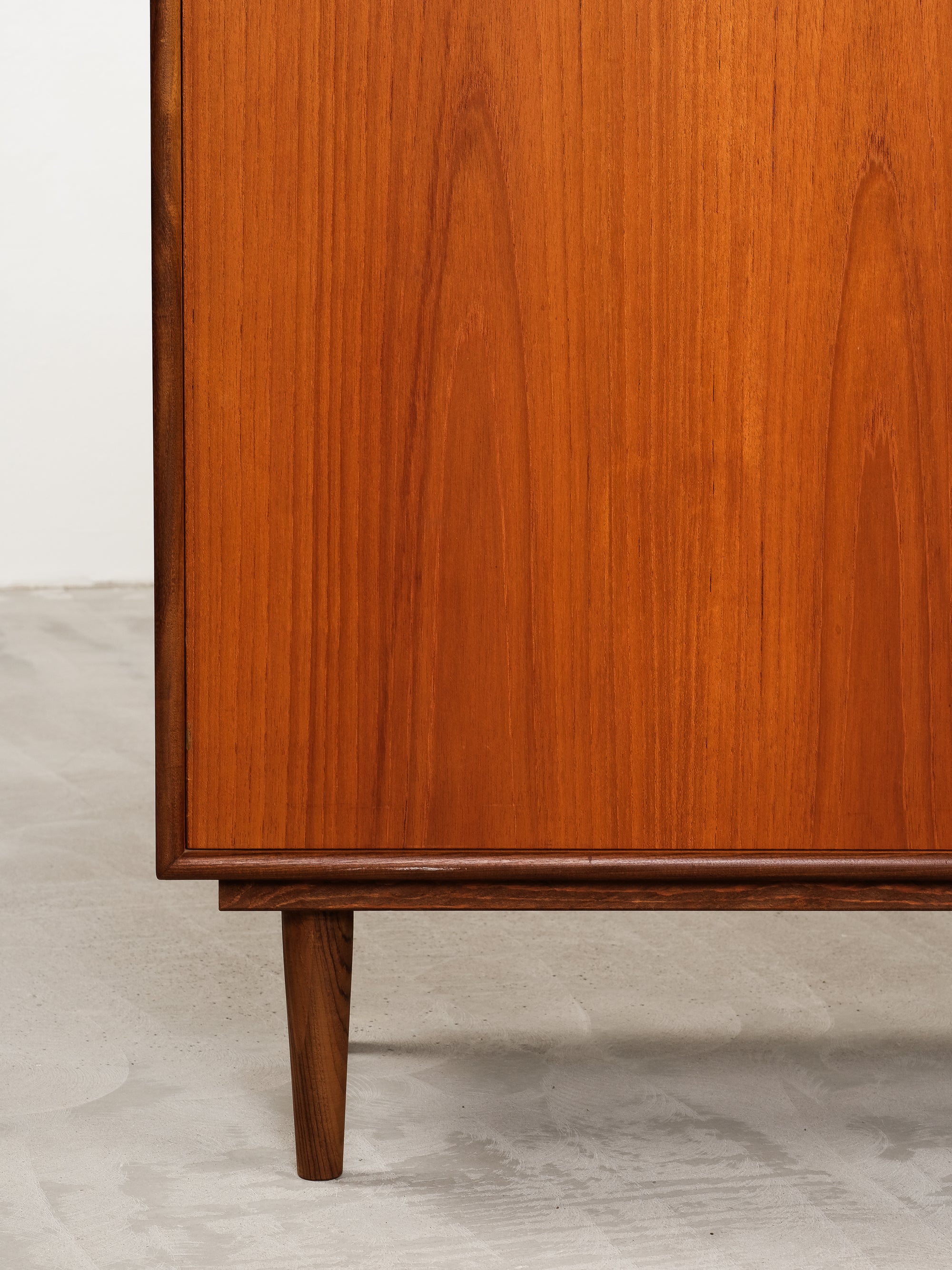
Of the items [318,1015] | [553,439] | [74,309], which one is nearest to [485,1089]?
[318,1015]

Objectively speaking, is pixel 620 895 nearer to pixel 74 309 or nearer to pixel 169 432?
pixel 169 432

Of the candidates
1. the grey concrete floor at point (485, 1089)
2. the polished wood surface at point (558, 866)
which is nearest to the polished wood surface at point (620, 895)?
the polished wood surface at point (558, 866)

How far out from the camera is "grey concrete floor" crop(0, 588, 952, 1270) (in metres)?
0.71

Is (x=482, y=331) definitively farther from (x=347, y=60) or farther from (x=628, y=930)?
(x=628, y=930)

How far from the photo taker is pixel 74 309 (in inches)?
112

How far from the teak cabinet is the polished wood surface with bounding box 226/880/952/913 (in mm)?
14

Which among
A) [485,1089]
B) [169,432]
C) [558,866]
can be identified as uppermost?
[169,432]

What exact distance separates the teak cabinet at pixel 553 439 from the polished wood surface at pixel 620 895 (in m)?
0.01

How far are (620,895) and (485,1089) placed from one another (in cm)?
29

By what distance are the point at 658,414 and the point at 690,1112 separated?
0.44 m

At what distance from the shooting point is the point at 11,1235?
0.70 m

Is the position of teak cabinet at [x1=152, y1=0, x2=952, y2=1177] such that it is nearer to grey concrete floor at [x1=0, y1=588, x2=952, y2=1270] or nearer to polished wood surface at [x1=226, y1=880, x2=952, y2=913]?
polished wood surface at [x1=226, y1=880, x2=952, y2=913]

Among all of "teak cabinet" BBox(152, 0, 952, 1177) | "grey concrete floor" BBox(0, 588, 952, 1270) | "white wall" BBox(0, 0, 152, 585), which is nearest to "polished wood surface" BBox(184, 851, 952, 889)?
"teak cabinet" BBox(152, 0, 952, 1177)

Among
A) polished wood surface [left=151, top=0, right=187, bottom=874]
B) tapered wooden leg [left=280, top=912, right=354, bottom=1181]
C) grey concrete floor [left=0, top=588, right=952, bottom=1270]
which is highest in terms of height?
polished wood surface [left=151, top=0, right=187, bottom=874]
